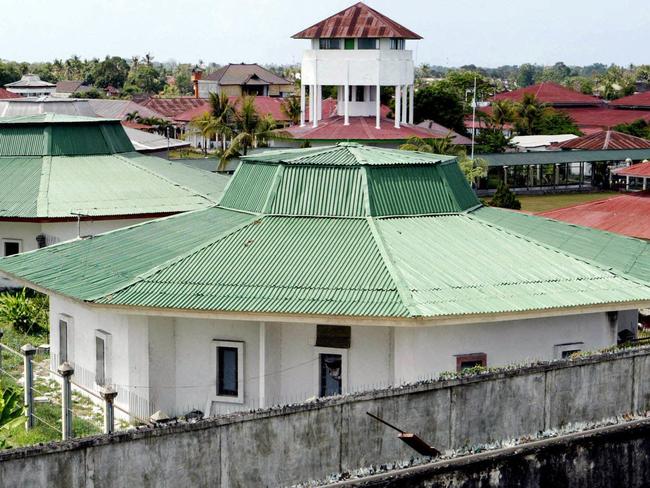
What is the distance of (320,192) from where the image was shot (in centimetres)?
2552

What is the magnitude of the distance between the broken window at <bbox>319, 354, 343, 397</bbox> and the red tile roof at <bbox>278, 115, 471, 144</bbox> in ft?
177

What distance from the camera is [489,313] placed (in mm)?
21359

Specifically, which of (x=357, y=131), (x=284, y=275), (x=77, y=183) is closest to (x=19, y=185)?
(x=77, y=183)

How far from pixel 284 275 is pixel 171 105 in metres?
103

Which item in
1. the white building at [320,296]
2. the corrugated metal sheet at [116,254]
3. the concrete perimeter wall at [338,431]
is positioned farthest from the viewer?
the corrugated metal sheet at [116,254]

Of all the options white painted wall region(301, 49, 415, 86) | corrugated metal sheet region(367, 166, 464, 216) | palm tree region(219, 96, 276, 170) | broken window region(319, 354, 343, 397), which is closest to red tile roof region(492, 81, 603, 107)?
white painted wall region(301, 49, 415, 86)

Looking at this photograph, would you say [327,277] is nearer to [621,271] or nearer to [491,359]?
[491,359]

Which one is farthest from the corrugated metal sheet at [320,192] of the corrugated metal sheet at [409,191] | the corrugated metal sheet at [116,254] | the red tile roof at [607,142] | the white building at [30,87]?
the white building at [30,87]

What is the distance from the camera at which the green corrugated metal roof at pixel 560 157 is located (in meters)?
78.1

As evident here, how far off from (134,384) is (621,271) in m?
9.97

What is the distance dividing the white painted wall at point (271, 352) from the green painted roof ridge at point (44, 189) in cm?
1240

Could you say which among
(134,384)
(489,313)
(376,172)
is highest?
(376,172)

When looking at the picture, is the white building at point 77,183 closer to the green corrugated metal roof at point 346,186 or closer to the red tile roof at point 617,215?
the green corrugated metal roof at point 346,186

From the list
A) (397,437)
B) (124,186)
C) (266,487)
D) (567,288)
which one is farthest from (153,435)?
(124,186)
